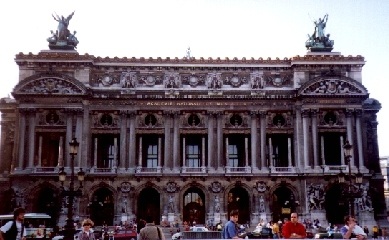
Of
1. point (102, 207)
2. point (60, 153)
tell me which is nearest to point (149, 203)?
point (102, 207)

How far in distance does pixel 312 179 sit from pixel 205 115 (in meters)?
11.7

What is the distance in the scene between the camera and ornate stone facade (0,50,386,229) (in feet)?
164

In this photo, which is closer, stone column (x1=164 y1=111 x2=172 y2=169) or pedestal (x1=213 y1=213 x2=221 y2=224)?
pedestal (x1=213 y1=213 x2=221 y2=224)

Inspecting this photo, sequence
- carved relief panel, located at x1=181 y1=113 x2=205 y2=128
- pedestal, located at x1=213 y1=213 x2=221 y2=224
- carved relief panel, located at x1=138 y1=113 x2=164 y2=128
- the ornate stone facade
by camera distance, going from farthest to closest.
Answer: carved relief panel, located at x1=181 y1=113 x2=205 y2=128
carved relief panel, located at x1=138 y1=113 x2=164 y2=128
the ornate stone facade
pedestal, located at x1=213 y1=213 x2=221 y2=224

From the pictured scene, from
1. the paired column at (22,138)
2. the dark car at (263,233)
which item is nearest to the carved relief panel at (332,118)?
the dark car at (263,233)

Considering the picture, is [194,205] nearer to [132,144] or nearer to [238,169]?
[238,169]

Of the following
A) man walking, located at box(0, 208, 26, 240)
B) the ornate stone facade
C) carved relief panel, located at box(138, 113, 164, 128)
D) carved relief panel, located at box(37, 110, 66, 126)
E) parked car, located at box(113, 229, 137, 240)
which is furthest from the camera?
carved relief panel, located at box(138, 113, 164, 128)

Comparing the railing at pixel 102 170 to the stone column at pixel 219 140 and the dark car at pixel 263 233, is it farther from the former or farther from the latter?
the dark car at pixel 263 233

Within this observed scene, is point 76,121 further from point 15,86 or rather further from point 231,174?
point 231,174

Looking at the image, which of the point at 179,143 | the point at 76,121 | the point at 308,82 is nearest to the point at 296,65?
the point at 308,82

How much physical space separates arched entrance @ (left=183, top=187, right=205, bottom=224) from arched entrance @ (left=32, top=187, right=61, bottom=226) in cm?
1186

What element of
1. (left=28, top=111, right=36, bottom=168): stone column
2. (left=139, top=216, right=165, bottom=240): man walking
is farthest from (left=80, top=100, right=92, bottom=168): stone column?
(left=139, top=216, right=165, bottom=240): man walking

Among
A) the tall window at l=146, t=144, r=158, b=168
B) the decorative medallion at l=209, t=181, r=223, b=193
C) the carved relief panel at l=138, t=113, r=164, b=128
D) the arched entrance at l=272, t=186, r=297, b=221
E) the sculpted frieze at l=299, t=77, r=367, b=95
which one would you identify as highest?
the sculpted frieze at l=299, t=77, r=367, b=95

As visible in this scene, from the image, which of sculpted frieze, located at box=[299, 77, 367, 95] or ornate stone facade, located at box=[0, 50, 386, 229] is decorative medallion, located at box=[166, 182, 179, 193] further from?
sculpted frieze, located at box=[299, 77, 367, 95]
